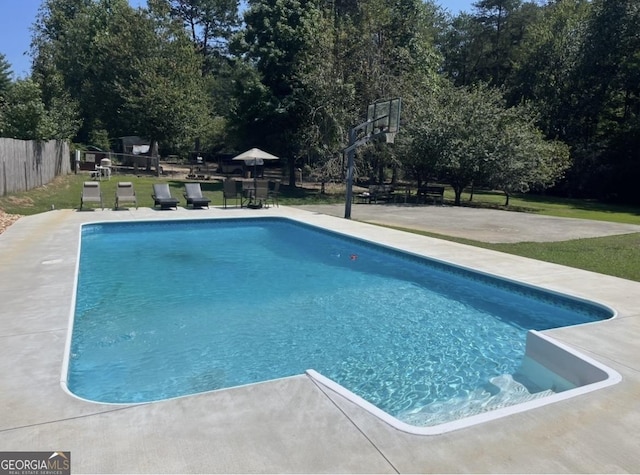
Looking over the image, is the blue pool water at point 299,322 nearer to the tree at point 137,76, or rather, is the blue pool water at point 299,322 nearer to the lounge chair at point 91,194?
the lounge chair at point 91,194

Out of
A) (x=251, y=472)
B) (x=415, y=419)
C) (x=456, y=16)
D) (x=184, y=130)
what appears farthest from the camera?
(x=456, y=16)

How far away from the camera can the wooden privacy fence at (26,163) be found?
1451 cm

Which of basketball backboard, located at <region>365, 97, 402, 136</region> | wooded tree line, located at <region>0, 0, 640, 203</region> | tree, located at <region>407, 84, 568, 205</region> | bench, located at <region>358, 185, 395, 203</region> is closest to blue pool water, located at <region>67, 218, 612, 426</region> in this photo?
basketball backboard, located at <region>365, 97, 402, 136</region>

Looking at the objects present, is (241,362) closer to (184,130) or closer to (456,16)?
(184,130)

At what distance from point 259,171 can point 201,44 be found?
2542 cm

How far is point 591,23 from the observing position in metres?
27.7

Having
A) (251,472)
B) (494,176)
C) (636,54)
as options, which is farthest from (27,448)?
(636,54)

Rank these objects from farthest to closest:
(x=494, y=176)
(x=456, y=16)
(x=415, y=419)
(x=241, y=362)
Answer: (x=456, y=16), (x=494, y=176), (x=241, y=362), (x=415, y=419)

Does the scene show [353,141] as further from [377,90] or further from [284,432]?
[284,432]

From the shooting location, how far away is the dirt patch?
37.1 ft

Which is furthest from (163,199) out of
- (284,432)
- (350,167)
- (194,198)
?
(284,432)

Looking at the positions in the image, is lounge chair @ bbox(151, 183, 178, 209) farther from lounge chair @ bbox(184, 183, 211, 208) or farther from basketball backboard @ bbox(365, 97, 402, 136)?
basketball backboard @ bbox(365, 97, 402, 136)

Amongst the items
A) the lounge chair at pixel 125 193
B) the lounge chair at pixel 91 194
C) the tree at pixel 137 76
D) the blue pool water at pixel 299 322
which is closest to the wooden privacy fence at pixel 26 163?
the lounge chair at pixel 91 194

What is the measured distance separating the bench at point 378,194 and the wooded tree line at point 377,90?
1558mm
